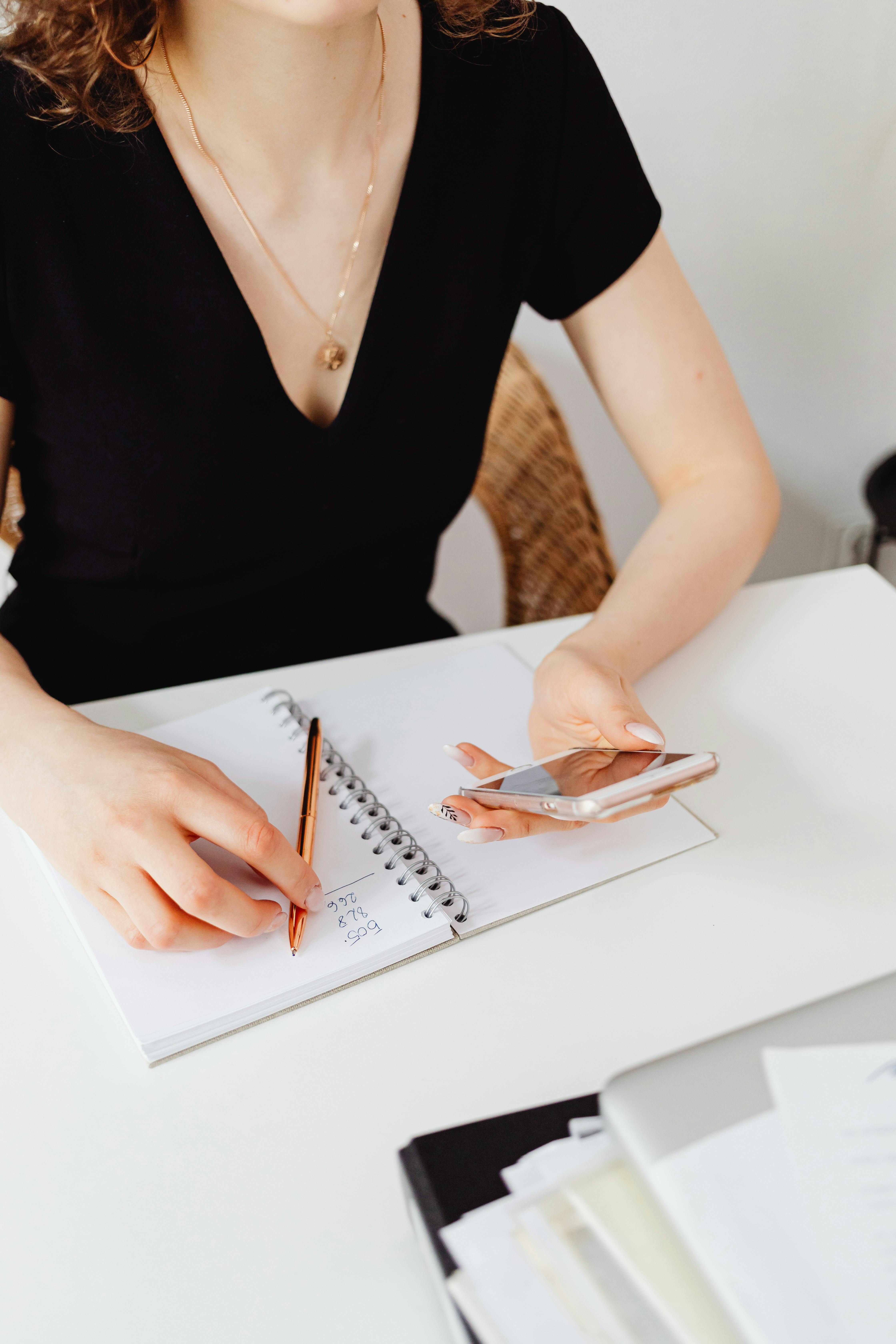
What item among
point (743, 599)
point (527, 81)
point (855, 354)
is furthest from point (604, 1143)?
point (855, 354)

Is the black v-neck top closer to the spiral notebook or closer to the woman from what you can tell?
the woman

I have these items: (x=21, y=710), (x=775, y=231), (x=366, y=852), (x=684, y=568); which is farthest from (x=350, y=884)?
(x=775, y=231)

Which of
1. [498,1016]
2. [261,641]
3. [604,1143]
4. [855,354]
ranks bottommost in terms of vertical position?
[261,641]

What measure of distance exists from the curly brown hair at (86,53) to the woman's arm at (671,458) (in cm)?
43

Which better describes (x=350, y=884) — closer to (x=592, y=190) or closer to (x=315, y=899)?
(x=315, y=899)

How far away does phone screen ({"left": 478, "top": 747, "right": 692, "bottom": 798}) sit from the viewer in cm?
57

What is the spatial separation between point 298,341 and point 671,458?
353 millimetres

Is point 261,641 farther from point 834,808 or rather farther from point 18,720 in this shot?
point 834,808

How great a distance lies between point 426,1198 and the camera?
0.41 m

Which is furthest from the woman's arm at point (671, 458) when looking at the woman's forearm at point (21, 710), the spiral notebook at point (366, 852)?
the woman's forearm at point (21, 710)

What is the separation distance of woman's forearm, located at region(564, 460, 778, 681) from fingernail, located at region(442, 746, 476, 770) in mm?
134

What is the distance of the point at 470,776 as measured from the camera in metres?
0.67

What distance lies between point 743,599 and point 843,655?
0.11 m

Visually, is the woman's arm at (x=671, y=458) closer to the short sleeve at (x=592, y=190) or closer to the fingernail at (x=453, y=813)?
the short sleeve at (x=592, y=190)
